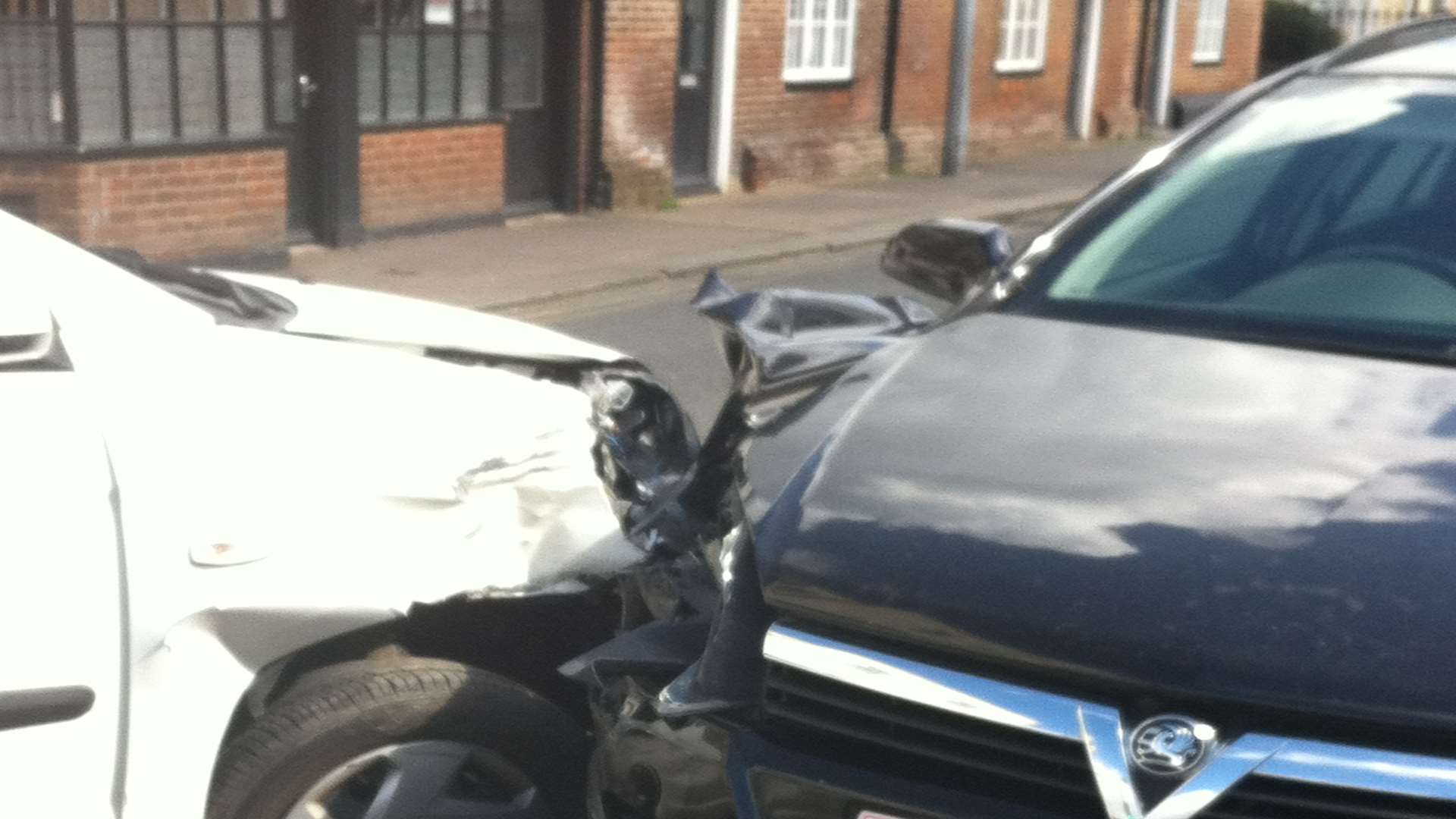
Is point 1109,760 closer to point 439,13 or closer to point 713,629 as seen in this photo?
point 713,629

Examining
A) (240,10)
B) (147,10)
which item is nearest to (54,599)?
(147,10)

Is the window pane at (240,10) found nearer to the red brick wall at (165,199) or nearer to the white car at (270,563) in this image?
the red brick wall at (165,199)

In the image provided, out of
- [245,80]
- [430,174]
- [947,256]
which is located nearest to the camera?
[947,256]

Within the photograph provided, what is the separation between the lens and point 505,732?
3.28 metres

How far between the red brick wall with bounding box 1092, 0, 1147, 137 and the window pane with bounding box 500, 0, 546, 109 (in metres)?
10.4

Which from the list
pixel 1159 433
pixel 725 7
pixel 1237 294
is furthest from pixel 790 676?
pixel 725 7

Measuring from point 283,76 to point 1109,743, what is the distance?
1093 centimetres

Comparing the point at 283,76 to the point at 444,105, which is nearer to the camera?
the point at 283,76

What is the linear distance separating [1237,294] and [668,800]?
1517 mm

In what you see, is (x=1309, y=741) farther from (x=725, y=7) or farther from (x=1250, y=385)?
(x=725, y=7)

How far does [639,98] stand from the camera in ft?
50.3

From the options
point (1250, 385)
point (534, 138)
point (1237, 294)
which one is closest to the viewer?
point (1250, 385)

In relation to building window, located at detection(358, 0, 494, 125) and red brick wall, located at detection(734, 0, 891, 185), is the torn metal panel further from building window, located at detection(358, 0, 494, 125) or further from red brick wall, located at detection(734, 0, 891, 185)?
red brick wall, located at detection(734, 0, 891, 185)

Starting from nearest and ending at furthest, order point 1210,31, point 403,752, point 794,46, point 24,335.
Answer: point 24,335 → point 403,752 → point 794,46 → point 1210,31
